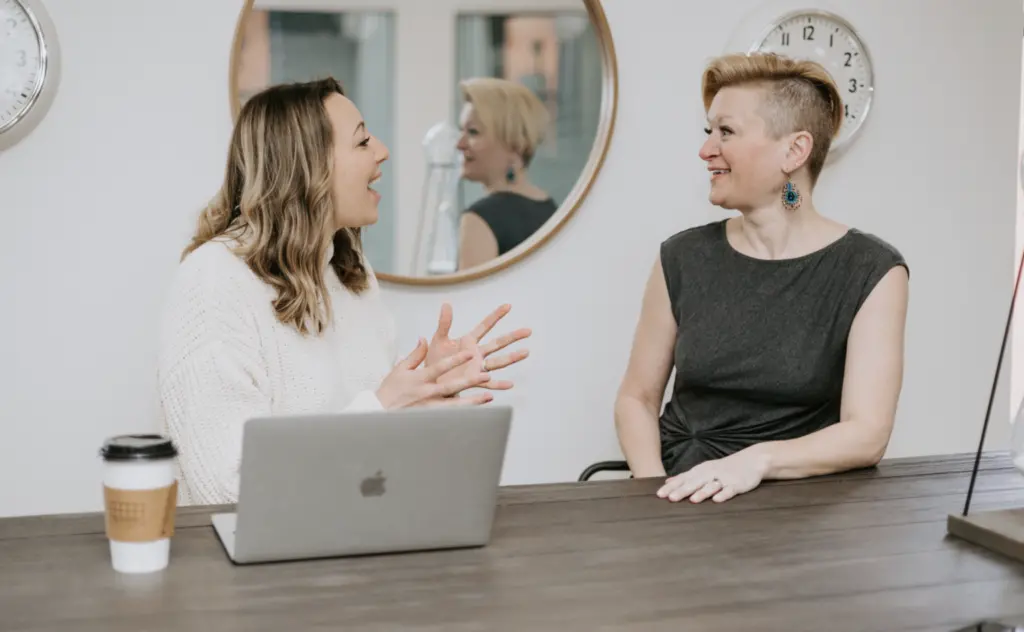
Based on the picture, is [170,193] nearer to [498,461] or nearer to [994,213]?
[498,461]

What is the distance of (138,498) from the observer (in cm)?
129

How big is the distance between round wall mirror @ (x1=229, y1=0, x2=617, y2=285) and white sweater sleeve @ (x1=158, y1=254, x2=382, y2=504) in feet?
2.98

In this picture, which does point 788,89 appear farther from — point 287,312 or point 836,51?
point 287,312

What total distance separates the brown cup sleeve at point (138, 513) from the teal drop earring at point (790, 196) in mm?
1502

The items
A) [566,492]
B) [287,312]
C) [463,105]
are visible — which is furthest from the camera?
[463,105]

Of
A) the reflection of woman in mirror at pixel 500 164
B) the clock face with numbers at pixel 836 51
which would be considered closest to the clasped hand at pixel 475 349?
the reflection of woman in mirror at pixel 500 164

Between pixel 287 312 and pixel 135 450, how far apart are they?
2.48 ft

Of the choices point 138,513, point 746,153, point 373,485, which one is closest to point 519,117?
point 746,153

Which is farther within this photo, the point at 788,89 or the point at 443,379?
the point at 788,89

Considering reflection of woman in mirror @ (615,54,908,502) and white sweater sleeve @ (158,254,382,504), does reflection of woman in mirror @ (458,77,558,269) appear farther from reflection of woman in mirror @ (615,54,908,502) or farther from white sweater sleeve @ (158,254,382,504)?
white sweater sleeve @ (158,254,382,504)

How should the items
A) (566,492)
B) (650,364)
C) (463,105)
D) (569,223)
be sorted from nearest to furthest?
1. (566,492)
2. (650,364)
3. (463,105)
4. (569,223)

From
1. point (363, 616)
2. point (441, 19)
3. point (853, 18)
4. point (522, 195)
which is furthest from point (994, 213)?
point (363, 616)

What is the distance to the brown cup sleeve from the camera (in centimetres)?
129

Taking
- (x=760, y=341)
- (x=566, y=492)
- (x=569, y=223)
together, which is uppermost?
(x=569, y=223)
